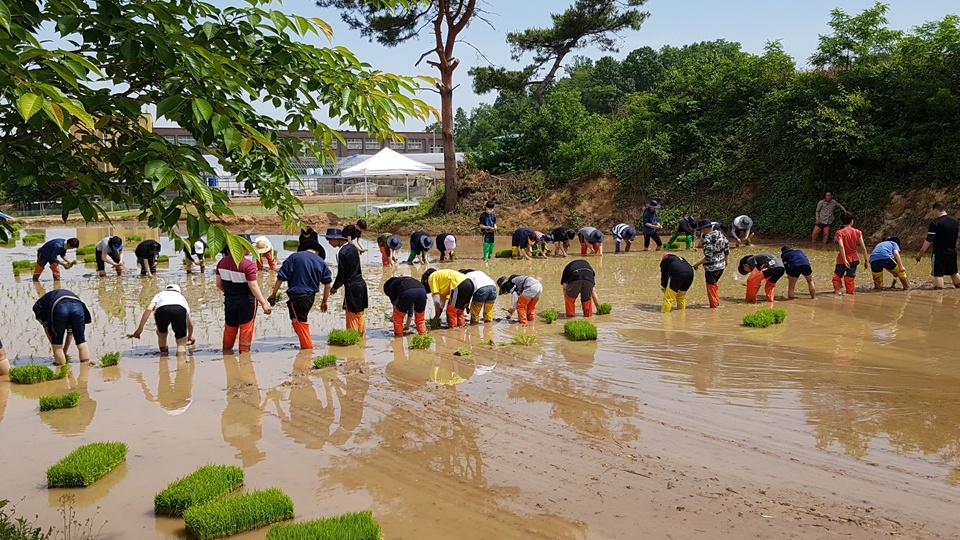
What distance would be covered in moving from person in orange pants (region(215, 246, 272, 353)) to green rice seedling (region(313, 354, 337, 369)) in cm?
110

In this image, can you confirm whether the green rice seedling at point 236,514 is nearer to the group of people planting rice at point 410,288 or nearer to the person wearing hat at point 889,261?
the group of people planting rice at point 410,288

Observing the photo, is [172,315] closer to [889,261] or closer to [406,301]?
[406,301]

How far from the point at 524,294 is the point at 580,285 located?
980 millimetres

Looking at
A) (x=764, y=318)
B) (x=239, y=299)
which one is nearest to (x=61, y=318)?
(x=239, y=299)

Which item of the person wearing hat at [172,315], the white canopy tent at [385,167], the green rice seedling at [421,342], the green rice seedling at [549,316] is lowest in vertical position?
the green rice seedling at [421,342]

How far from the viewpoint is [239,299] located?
995cm

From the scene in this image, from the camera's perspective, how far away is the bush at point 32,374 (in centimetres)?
863

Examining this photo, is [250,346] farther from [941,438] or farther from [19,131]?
[941,438]

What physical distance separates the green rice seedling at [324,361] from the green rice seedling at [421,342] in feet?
4.01

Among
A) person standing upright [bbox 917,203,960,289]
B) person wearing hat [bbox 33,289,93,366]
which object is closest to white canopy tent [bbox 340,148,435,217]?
person standing upright [bbox 917,203,960,289]

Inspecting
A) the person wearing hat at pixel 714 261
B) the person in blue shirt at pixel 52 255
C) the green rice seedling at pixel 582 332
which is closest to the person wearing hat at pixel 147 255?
the person in blue shirt at pixel 52 255

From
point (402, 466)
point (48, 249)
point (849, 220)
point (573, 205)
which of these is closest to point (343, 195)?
point (573, 205)

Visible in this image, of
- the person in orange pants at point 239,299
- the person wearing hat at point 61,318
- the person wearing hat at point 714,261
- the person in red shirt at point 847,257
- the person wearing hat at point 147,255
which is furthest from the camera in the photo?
the person wearing hat at point 147,255

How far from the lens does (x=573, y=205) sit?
29.7 metres
